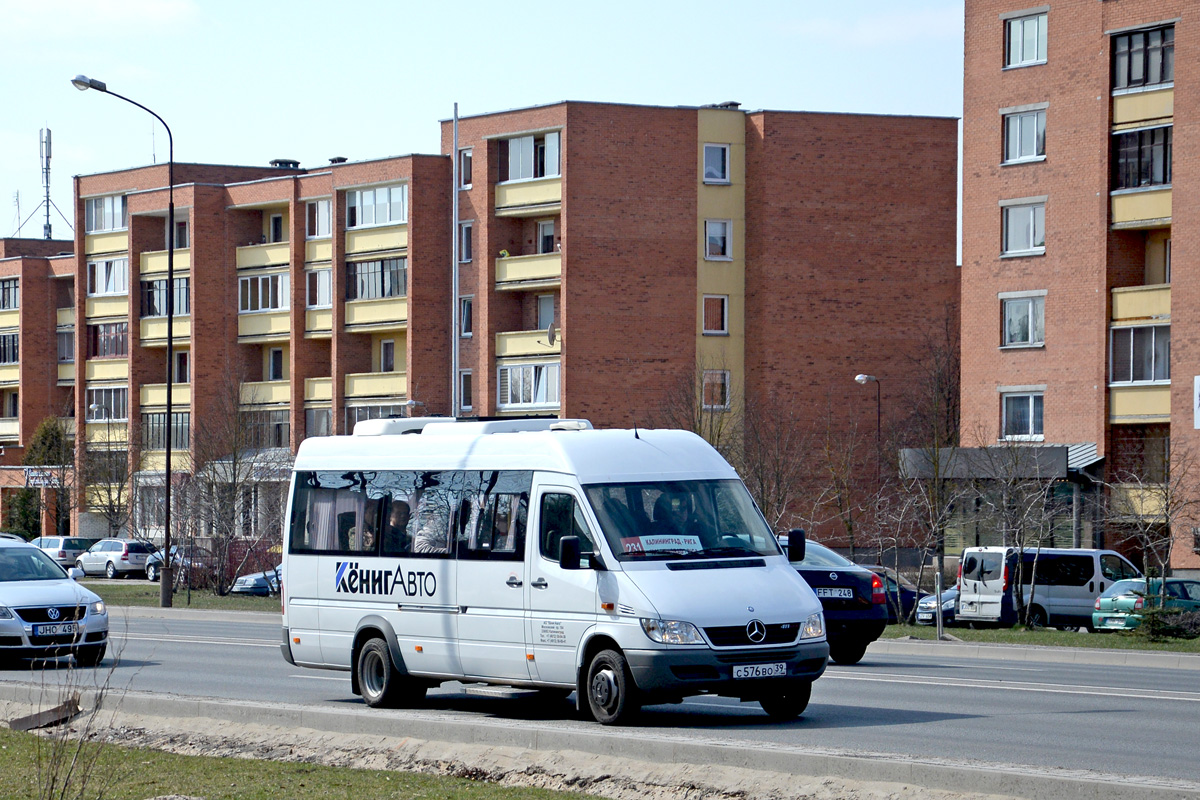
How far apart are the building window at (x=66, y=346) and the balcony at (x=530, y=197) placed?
3471 centimetres

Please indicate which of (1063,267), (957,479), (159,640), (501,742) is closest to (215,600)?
(159,640)

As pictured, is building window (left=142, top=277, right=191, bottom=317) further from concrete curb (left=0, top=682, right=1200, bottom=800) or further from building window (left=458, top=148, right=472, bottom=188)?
concrete curb (left=0, top=682, right=1200, bottom=800)

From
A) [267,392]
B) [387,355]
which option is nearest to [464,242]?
[387,355]

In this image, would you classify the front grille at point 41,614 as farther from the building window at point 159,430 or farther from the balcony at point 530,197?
→ the building window at point 159,430

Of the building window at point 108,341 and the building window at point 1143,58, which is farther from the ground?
the building window at point 1143,58

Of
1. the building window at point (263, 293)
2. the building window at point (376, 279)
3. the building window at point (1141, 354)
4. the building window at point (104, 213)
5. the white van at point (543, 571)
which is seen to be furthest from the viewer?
the building window at point (104, 213)

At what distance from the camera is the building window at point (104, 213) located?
273ft

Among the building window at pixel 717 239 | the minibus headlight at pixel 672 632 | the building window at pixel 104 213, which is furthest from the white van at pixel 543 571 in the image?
the building window at pixel 104 213

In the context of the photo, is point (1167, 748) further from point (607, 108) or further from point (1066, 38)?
point (607, 108)

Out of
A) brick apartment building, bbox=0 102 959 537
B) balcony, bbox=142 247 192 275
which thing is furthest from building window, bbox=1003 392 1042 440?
balcony, bbox=142 247 192 275

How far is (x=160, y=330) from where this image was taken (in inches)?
3169

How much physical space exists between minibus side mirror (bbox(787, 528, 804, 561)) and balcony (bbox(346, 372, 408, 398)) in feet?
184

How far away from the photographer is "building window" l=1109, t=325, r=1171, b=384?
156ft

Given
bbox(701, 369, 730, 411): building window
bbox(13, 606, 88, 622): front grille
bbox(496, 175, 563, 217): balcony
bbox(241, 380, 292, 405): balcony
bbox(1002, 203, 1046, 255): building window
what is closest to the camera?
bbox(13, 606, 88, 622): front grille
